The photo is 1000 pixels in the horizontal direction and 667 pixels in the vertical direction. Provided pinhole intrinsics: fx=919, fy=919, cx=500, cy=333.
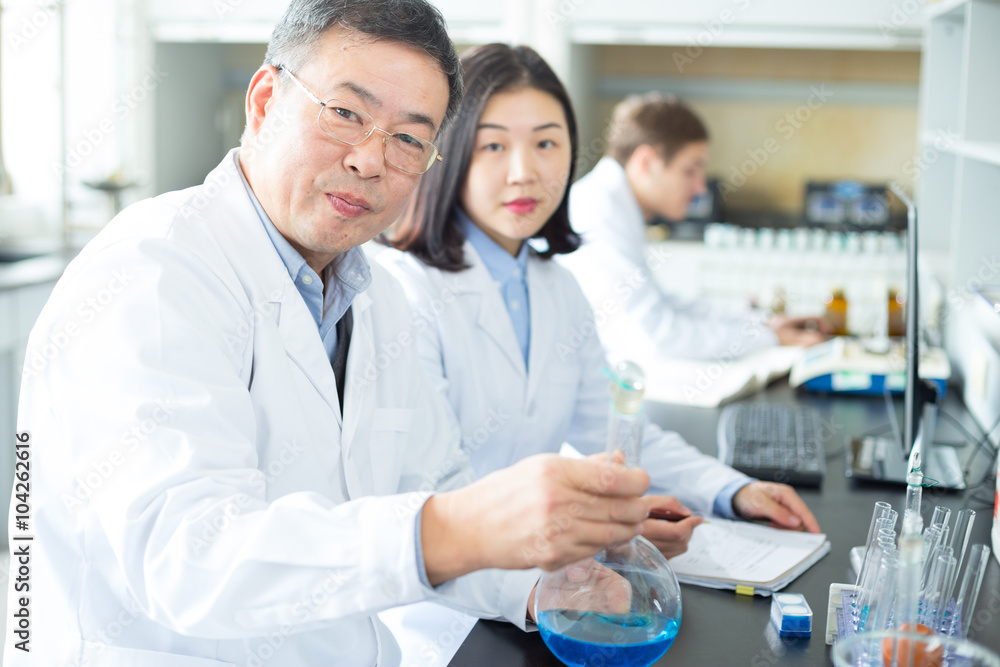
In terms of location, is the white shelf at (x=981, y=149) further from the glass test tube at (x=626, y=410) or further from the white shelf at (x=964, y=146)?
A: the glass test tube at (x=626, y=410)

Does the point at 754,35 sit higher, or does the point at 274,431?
the point at 754,35

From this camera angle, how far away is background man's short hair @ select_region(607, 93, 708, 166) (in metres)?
→ 3.18

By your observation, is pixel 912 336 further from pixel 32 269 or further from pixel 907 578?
pixel 32 269

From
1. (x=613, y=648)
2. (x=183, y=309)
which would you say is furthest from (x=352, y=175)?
(x=613, y=648)

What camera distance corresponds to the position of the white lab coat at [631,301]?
292cm

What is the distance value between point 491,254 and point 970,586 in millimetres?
1093

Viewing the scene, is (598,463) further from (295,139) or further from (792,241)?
(792,241)

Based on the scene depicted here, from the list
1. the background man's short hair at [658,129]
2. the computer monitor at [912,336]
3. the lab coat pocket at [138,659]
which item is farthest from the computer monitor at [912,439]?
the background man's short hair at [658,129]

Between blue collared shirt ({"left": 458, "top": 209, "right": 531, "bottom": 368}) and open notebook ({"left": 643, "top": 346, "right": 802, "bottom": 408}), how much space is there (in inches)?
25.3

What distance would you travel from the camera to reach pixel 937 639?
2.42 ft

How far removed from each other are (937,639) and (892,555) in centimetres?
25

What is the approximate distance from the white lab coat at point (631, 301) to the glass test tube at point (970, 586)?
182 cm

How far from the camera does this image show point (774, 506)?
4.98 feet

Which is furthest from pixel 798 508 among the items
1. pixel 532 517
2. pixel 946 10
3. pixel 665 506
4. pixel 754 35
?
pixel 754 35
